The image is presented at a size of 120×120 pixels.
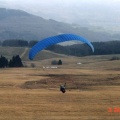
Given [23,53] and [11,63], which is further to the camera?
[23,53]

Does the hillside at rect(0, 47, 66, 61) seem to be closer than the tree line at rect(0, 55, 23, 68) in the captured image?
No

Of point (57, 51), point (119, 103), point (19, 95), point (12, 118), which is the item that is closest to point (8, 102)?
point (19, 95)

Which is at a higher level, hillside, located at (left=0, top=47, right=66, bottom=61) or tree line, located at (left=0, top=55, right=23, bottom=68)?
hillside, located at (left=0, top=47, right=66, bottom=61)

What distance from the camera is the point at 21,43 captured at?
15150 cm

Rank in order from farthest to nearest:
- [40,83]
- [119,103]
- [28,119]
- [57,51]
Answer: [57,51] → [40,83] → [119,103] → [28,119]

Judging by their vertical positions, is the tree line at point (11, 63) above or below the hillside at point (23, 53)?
below

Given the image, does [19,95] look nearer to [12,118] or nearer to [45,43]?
[45,43]

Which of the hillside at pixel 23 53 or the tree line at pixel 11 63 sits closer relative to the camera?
the tree line at pixel 11 63

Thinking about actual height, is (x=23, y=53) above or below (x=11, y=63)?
above

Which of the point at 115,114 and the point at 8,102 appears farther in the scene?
the point at 8,102

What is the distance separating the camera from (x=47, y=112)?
2133cm

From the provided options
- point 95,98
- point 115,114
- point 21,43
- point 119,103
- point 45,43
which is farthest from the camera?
point 21,43

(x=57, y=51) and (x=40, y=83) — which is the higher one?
(x=57, y=51)

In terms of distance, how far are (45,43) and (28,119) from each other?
14.0 m
